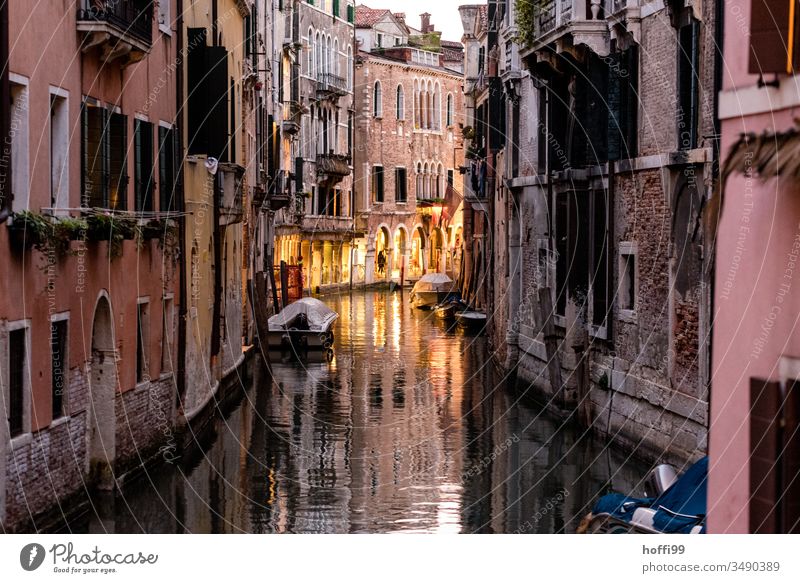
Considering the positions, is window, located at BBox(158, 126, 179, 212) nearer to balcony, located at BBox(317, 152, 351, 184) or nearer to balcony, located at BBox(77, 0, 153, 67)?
balcony, located at BBox(77, 0, 153, 67)

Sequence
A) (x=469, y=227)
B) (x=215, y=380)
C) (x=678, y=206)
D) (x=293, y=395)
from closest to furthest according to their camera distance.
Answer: (x=678, y=206) → (x=215, y=380) → (x=293, y=395) → (x=469, y=227)

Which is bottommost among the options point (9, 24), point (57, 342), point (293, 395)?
point (293, 395)

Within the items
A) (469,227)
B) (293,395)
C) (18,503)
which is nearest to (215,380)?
(293,395)

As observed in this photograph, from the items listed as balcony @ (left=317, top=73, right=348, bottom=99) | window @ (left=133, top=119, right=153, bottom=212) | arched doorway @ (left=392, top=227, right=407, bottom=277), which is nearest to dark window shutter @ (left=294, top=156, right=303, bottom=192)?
balcony @ (left=317, top=73, right=348, bottom=99)

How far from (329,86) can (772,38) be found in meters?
40.9

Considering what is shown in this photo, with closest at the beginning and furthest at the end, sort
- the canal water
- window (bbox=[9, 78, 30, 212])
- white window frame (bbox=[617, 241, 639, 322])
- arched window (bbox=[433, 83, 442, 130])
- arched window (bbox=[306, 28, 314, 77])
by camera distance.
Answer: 1. window (bbox=[9, 78, 30, 212])
2. the canal water
3. white window frame (bbox=[617, 241, 639, 322])
4. arched window (bbox=[306, 28, 314, 77])
5. arched window (bbox=[433, 83, 442, 130])

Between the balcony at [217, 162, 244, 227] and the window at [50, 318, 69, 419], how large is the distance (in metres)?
8.09

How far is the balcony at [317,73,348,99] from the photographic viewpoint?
47438 mm

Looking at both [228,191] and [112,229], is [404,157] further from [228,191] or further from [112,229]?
[112,229]
